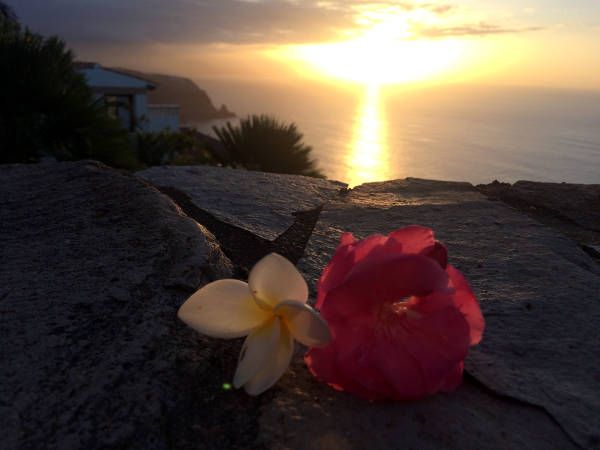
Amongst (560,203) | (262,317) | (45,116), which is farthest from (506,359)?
(45,116)

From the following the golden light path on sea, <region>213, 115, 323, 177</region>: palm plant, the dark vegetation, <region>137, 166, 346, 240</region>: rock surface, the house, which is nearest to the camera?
<region>137, 166, 346, 240</region>: rock surface

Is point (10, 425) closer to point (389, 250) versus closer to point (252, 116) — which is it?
point (389, 250)

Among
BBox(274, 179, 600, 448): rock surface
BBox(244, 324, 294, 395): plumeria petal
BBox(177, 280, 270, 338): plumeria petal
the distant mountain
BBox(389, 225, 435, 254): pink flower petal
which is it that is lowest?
the distant mountain

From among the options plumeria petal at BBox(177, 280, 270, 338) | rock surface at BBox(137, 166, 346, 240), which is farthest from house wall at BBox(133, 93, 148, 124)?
plumeria petal at BBox(177, 280, 270, 338)

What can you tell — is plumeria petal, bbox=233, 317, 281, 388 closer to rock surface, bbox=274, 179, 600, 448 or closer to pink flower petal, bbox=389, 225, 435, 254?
rock surface, bbox=274, 179, 600, 448

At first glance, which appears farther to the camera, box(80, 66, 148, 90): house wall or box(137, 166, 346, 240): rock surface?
box(80, 66, 148, 90): house wall

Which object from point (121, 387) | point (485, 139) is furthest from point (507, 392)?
point (485, 139)

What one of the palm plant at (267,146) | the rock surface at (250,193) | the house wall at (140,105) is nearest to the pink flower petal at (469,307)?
the rock surface at (250,193)
